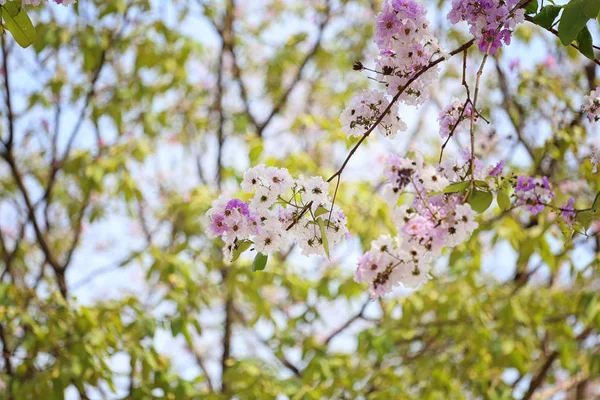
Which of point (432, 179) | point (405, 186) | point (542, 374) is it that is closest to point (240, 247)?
point (405, 186)

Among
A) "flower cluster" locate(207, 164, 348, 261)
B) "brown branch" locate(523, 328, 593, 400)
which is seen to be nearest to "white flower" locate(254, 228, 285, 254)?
"flower cluster" locate(207, 164, 348, 261)

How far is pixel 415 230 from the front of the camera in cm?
146

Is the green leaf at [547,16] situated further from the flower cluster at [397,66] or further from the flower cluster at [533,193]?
the flower cluster at [533,193]

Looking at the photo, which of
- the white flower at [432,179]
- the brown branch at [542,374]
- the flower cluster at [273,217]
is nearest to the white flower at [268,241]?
the flower cluster at [273,217]

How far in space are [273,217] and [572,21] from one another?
2.09 feet

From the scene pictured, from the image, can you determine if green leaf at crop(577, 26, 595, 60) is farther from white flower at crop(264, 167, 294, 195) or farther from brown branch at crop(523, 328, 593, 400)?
brown branch at crop(523, 328, 593, 400)

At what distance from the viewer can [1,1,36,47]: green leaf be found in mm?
1211

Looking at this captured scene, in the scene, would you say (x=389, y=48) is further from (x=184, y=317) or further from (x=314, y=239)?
(x=184, y=317)

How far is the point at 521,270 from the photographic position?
363 centimetres

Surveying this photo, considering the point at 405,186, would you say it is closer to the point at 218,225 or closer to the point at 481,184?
the point at 481,184

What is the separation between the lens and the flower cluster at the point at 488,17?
1250mm

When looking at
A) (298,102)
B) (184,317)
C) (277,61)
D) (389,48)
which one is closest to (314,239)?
(389,48)

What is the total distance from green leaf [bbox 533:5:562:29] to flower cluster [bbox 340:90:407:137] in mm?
332

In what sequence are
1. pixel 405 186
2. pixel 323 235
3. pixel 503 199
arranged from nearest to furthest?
1. pixel 323 235
2. pixel 503 199
3. pixel 405 186
